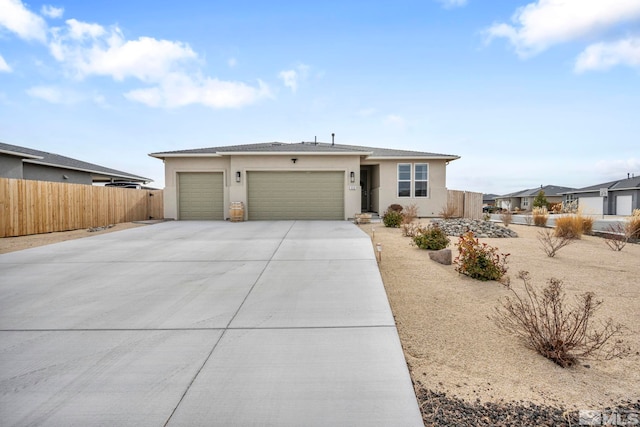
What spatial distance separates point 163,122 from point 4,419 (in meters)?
16.8

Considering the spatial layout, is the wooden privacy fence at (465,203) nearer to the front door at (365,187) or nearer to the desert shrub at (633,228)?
the front door at (365,187)

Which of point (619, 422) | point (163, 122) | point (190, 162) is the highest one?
point (163, 122)

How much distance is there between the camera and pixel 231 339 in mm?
3061

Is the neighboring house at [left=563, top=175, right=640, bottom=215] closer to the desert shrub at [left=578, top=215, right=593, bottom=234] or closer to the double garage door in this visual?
the desert shrub at [left=578, top=215, right=593, bottom=234]

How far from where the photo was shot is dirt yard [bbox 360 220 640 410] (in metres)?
2.38

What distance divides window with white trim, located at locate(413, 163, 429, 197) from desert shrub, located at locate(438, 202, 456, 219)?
1.26m

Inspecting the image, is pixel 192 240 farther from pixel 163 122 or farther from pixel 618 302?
pixel 163 122

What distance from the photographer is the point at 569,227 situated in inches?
385

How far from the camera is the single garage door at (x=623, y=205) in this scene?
28.1 metres

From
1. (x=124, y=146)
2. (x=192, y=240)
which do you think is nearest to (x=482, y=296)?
(x=192, y=240)

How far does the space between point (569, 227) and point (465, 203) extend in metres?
8.29

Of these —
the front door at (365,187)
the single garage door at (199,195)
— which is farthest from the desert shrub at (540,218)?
the single garage door at (199,195)

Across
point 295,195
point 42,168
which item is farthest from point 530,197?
point 42,168

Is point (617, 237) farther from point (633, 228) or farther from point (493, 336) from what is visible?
point (493, 336)
